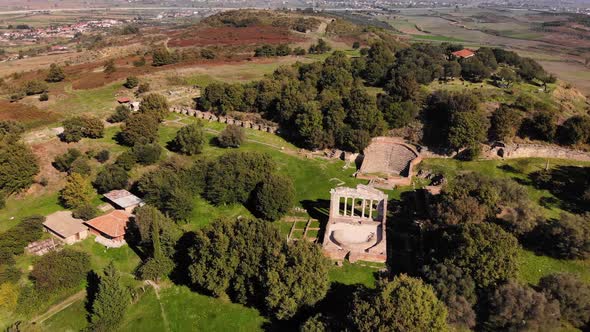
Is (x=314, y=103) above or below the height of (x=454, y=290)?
above

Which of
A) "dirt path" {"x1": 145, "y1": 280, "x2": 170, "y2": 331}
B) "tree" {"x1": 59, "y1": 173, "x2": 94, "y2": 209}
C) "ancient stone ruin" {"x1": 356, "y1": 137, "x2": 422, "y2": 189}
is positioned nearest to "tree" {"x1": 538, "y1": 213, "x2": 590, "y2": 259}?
"ancient stone ruin" {"x1": 356, "y1": 137, "x2": 422, "y2": 189}

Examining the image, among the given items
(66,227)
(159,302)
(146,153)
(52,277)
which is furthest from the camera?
(146,153)

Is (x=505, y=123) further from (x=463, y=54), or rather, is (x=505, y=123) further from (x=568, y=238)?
(x=463, y=54)

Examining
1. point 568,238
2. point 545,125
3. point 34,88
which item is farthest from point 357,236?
point 34,88

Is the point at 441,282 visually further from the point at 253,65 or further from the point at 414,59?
the point at 253,65

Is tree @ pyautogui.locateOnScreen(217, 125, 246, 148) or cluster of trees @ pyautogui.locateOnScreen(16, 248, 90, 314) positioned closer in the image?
cluster of trees @ pyautogui.locateOnScreen(16, 248, 90, 314)

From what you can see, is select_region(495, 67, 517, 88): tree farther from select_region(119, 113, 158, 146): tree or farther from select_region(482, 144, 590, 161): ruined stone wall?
select_region(119, 113, 158, 146): tree
